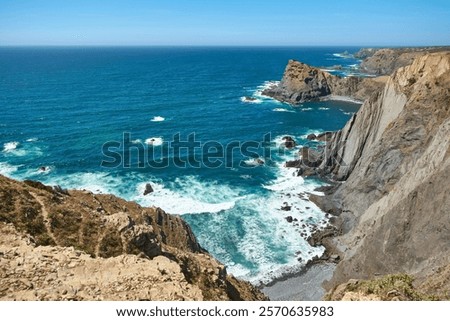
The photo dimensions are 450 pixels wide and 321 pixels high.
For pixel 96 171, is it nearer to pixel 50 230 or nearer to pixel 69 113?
pixel 69 113

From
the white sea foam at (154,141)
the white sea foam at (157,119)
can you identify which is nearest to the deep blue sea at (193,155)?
the white sea foam at (157,119)

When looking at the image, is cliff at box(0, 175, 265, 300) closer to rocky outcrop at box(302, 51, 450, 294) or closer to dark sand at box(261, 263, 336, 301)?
dark sand at box(261, 263, 336, 301)

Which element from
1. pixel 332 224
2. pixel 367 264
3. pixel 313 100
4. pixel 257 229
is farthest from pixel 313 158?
pixel 313 100

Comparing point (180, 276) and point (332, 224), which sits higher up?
point (180, 276)

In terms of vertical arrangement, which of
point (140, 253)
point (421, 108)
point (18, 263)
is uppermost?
point (421, 108)

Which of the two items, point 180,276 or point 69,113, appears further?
point 69,113

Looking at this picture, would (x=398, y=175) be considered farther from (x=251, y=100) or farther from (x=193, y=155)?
(x=251, y=100)
